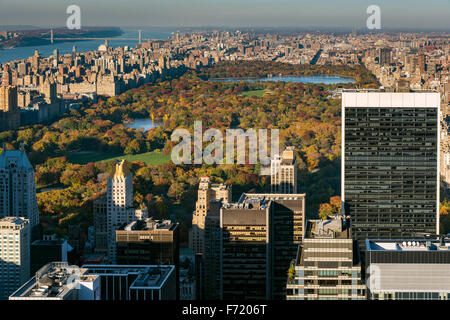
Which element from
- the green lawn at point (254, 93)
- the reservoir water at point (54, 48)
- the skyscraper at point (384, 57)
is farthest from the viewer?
the green lawn at point (254, 93)

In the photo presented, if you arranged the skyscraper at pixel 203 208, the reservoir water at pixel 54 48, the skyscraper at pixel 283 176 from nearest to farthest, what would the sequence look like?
the skyscraper at pixel 203 208 → the skyscraper at pixel 283 176 → the reservoir water at pixel 54 48

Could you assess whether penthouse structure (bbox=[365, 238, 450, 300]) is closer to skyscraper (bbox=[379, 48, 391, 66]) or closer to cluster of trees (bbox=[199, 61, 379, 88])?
skyscraper (bbox=[379, 48, 391, 66])

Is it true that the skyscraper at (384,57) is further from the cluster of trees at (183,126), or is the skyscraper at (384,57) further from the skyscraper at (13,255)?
the skyscraper at (13,255)

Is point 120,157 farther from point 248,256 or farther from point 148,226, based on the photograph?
point 148,226

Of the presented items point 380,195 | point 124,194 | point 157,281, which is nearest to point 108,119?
point 124,194

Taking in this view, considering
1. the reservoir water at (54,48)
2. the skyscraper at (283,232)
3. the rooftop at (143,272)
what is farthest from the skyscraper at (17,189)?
the reservoir water at (54,48)

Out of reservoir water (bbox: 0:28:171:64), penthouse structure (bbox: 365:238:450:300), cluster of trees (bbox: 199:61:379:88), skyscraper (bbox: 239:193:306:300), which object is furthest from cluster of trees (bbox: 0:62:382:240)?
penthouse structure (bbox: 365:238:450:300)
